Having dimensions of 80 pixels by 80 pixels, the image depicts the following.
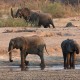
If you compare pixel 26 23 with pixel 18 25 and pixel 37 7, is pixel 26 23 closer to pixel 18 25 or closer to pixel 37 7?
pixel 18 25

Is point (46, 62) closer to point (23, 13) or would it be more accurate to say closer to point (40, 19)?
point (40, 19)

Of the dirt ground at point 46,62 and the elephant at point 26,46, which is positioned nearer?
the dirt ground at point 46,62

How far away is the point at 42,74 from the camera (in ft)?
44.4

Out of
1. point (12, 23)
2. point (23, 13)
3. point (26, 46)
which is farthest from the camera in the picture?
point (23, 13)

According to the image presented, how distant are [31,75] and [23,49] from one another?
4.57 meters

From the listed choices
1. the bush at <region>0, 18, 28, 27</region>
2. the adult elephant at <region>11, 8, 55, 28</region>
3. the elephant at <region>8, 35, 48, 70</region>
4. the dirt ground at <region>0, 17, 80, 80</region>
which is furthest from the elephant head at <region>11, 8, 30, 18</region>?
the elephant at <region>8, 35, 48, 70</region>

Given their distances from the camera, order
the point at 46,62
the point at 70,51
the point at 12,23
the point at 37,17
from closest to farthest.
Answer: the point at 70,51 < the point at 46,62 < the point at 12,23 < the point at 37,17

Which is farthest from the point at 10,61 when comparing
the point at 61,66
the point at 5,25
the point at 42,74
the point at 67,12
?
the point at 67,12

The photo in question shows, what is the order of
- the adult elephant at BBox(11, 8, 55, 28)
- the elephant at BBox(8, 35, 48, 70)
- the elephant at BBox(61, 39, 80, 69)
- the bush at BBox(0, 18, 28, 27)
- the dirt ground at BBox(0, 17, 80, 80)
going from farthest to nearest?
the adult elephant at BBox(11, 8, 55, 28)
the bush at BBox(0, 18, 28, 27)
the elephant at BBox(8, 35, 48, 70)
the elephant at BBox(61, 39, 80, 69)
the dirt ground at BBox(0, 17, 80, 80)

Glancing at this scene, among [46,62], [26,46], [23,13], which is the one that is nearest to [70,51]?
[26,46]

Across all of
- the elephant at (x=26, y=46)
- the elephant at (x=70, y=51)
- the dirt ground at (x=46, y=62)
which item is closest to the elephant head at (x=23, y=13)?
the dirt ground at (x=46, y=62)

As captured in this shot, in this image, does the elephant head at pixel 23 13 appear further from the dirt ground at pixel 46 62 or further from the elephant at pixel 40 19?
the dirt ground at pixel 46 62

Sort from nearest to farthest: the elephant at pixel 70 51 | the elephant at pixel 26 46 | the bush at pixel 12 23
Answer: the elephant at pixel 70 51 → the elephant at pixel 26 46 → the bush at pixel 12 23

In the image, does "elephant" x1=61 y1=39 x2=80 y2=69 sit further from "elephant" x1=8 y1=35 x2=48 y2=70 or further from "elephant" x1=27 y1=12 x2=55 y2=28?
"elephant" x1=27 y1=12 x2=55 y2=28
